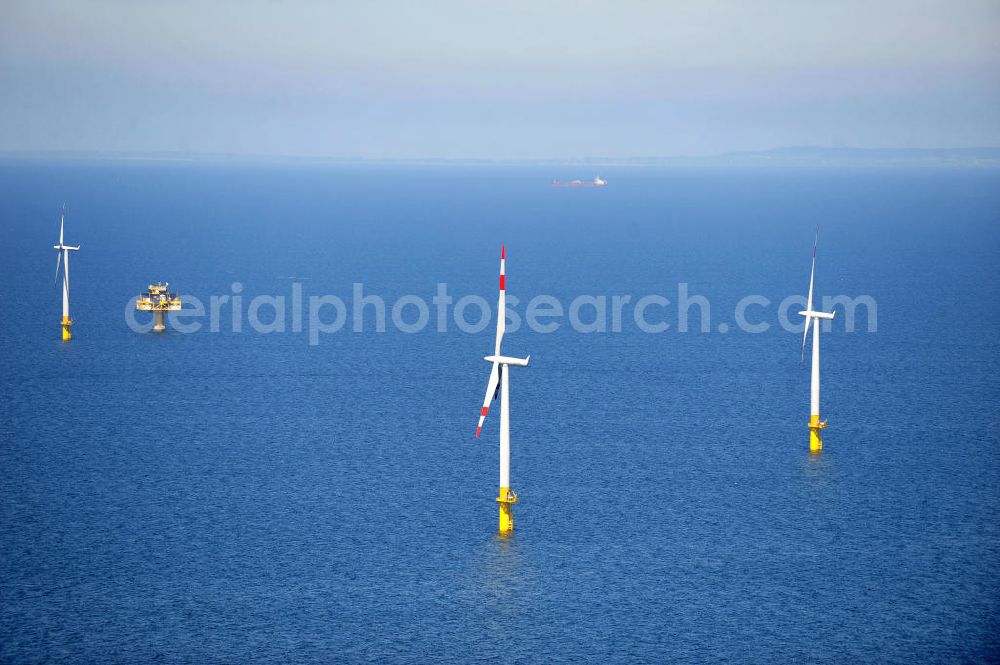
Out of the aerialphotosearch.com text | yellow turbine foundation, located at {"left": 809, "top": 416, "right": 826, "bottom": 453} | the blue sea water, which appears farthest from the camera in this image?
the aerialphotosearch.com text

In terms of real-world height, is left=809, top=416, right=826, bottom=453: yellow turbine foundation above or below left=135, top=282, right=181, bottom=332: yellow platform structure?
below

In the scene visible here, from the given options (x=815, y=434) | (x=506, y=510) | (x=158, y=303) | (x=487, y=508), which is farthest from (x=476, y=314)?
(x=506, y=510)

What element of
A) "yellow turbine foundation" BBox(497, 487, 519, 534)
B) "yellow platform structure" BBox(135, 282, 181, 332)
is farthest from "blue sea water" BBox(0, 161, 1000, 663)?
"yellow platform structure" BBox(135, 282, 181, 332)

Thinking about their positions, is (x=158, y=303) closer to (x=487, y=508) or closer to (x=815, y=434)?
(x=487, y=508)

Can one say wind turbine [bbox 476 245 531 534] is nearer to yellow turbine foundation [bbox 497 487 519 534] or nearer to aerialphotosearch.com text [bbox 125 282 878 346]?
yellow turbine foundation [bbox 497 487 519 534]

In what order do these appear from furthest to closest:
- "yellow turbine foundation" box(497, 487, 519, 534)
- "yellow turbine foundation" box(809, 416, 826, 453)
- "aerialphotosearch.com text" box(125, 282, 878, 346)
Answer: "aerialphotosearch.com text" box(125, 282, 878, 346)
"yellow turbine foundation" box(809, 416, 826, 453)
"yellow turbine foundation" box(497, 487, 519, 534)

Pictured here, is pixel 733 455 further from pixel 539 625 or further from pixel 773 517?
pixel 539 625
